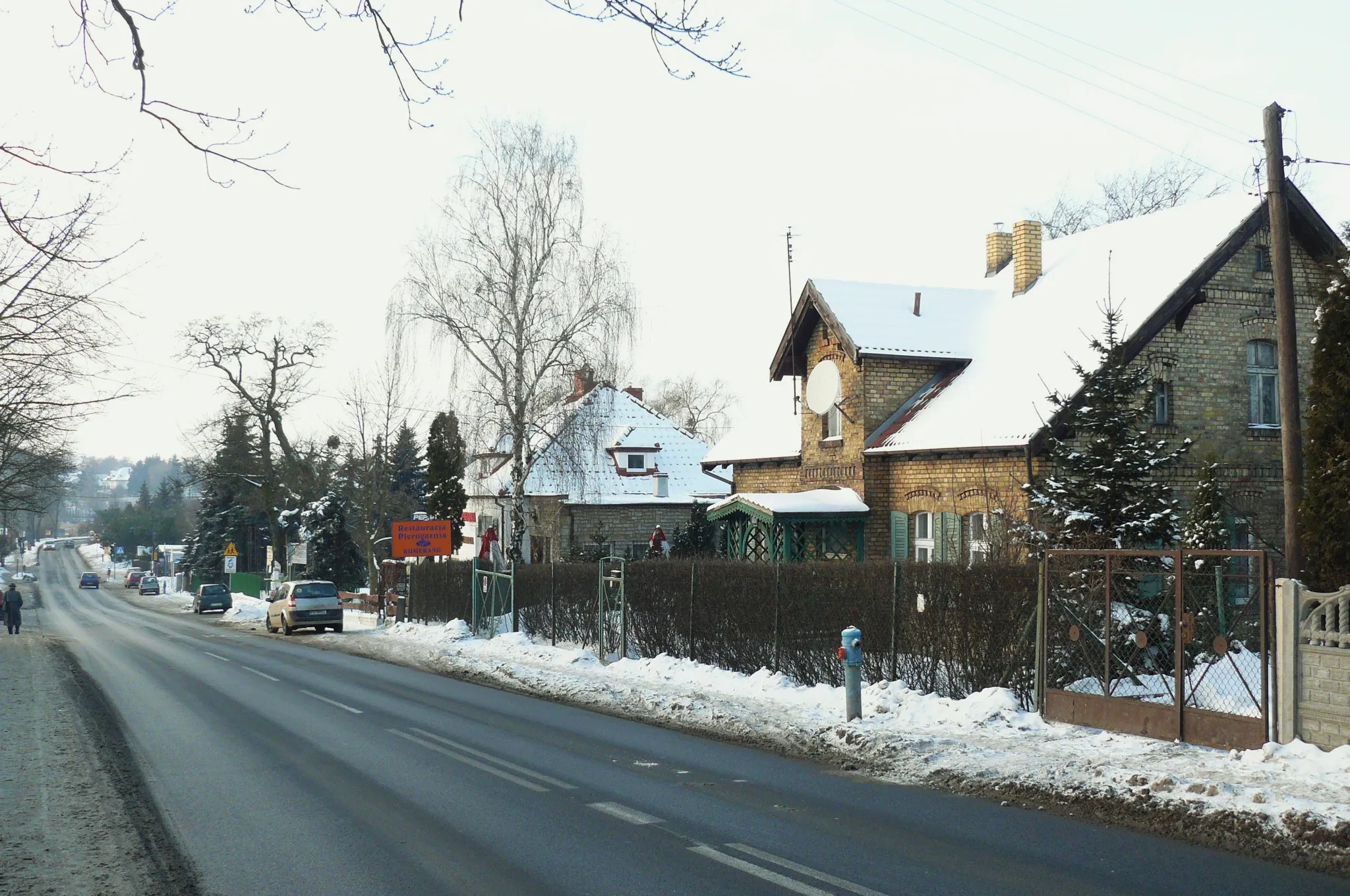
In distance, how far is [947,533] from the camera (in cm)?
2405

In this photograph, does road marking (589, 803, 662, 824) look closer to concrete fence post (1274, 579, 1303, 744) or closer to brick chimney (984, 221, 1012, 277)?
concrete fence post (1274, 579, 1303, 744)

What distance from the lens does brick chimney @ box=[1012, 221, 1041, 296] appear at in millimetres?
28891

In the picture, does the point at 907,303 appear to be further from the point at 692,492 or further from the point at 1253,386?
the point at 692,492

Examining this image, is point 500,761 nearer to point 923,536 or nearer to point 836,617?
point 836,617

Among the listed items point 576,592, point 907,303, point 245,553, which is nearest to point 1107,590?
point 576,592

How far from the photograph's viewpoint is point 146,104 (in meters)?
6.49

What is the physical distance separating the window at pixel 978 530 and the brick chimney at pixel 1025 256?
796 centimetres

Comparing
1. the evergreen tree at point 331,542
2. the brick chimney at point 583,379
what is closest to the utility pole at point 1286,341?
the brick chimney at point 583,379

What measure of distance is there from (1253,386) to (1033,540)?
11.5 meters

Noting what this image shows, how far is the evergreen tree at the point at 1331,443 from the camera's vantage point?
13188mm

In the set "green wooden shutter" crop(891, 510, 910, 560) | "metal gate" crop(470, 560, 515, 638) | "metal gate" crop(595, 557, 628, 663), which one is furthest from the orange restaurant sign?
"green wooden shutter" crop(891, 510, 910, 560)

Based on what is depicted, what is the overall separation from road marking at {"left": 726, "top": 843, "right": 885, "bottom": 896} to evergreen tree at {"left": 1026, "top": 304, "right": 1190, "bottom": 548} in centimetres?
850

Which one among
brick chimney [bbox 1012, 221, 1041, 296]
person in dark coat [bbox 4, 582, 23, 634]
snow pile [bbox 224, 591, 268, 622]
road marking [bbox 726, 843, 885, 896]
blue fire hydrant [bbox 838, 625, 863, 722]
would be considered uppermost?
brick chimney [bbox 1012, 221, 1041, 296]

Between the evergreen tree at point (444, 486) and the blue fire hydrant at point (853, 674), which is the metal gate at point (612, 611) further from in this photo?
the evergreen tree at point (444, 486)
